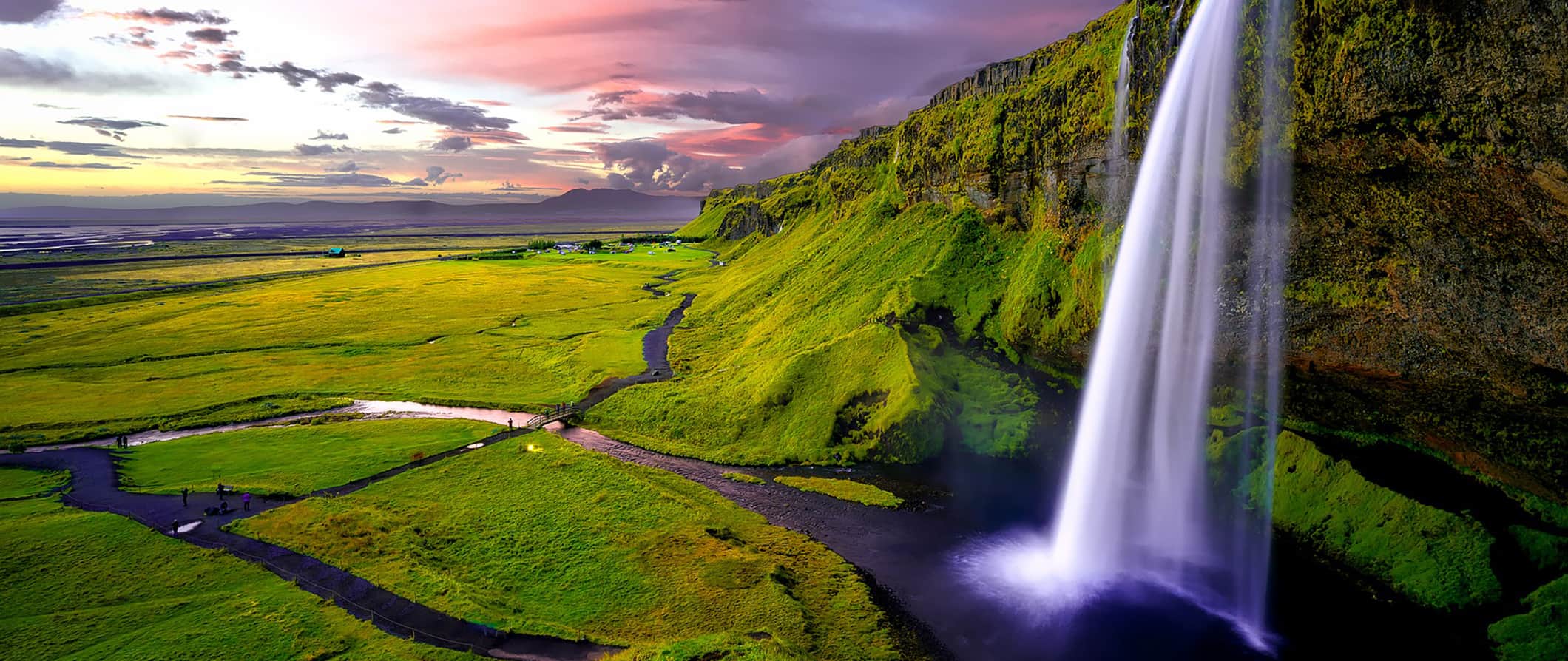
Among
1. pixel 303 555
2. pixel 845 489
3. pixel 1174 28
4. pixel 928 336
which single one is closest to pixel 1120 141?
pixel 1174 28

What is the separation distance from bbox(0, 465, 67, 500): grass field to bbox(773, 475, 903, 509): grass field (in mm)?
49867

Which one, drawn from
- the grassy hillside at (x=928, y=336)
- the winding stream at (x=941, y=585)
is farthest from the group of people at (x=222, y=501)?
the grassy hillside at (x=928, y=336)

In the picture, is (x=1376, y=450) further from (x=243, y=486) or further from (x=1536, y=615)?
(x=243, y=486)

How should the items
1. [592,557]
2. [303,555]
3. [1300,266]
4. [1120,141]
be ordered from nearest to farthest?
[1300,266], [303,555], [592,557], [1120,141]

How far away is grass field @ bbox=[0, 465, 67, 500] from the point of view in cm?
4147

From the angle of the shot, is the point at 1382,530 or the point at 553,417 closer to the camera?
the point at 1382,530

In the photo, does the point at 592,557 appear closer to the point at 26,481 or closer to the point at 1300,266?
the point at 1300,266

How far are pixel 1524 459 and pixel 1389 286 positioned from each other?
8877 mm

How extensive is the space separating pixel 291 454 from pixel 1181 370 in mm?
63856

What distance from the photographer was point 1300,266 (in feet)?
105

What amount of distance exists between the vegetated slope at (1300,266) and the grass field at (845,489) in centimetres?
370

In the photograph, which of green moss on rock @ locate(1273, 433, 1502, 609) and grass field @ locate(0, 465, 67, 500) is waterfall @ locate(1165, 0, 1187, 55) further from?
grass field @ locate(0, 465, 67, 500)

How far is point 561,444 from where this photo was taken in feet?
163

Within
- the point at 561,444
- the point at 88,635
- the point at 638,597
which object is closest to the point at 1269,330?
the point at 638,597
